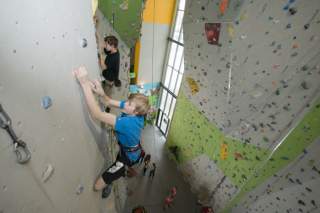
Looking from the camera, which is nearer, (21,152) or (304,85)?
(21,152)

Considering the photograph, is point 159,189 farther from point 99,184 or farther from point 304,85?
point 304,85

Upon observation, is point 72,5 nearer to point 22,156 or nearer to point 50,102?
point 50,102

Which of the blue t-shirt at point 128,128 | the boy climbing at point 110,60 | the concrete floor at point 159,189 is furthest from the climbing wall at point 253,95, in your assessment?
the blue t-shirt at point 128,128

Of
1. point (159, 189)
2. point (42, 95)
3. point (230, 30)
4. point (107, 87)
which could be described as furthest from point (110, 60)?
point (159, 189)

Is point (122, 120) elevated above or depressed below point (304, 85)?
below

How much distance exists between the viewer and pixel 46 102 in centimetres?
88

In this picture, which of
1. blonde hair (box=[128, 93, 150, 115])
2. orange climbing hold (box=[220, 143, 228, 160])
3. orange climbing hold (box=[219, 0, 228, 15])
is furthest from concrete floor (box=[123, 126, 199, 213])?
orange climbing hold (box=[219, 0, 228, 15])

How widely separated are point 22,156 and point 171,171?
13.0ft

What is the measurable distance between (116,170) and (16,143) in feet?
4.46

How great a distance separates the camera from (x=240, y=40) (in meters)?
2.21

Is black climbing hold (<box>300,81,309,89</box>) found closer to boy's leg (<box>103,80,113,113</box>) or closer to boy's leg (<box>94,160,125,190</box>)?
boy's leg (<box>94,160,125,190</box>)

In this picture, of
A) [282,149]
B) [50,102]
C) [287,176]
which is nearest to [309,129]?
[282,149]

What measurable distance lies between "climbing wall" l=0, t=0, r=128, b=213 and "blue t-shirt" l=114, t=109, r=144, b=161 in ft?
1.12

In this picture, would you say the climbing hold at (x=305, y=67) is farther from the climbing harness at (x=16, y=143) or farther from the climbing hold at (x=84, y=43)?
the climbing harness at (x=16, y=143)
